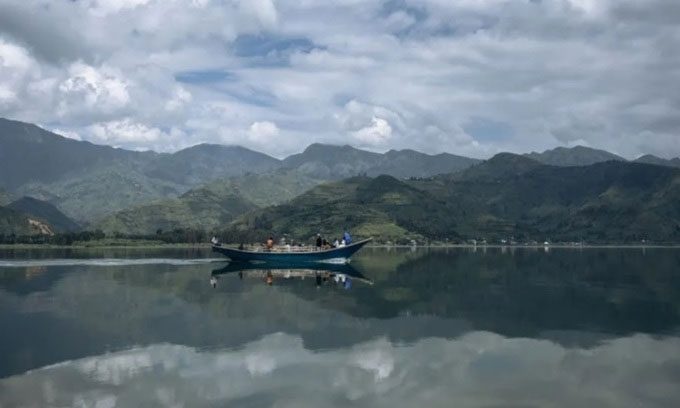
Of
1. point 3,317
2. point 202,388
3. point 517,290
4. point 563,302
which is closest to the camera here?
point 202,388

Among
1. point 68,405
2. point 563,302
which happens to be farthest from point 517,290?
point 68,405

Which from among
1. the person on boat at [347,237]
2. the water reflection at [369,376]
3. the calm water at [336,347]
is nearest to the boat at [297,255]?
the person on boat at [347,237]

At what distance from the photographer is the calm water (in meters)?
24.5

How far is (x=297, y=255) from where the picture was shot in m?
112

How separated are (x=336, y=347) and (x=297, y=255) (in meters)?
78.6

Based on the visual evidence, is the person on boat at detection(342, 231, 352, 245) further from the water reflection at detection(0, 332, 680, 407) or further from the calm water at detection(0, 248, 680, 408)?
the water reflection at detection(0, 332, 680, 407)

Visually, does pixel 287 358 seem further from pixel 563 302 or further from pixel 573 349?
pixel 563 302

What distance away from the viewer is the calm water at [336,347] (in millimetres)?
24547

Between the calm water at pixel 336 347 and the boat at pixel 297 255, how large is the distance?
48.7 metres

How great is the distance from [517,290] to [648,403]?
1647 inches

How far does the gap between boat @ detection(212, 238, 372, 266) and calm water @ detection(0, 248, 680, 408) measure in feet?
160

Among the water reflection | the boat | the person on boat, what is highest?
the person on boat

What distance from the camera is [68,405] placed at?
74.4 feet

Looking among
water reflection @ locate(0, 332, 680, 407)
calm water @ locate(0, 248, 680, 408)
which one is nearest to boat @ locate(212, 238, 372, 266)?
calm water @ locate(0, 248, 680, 408)
